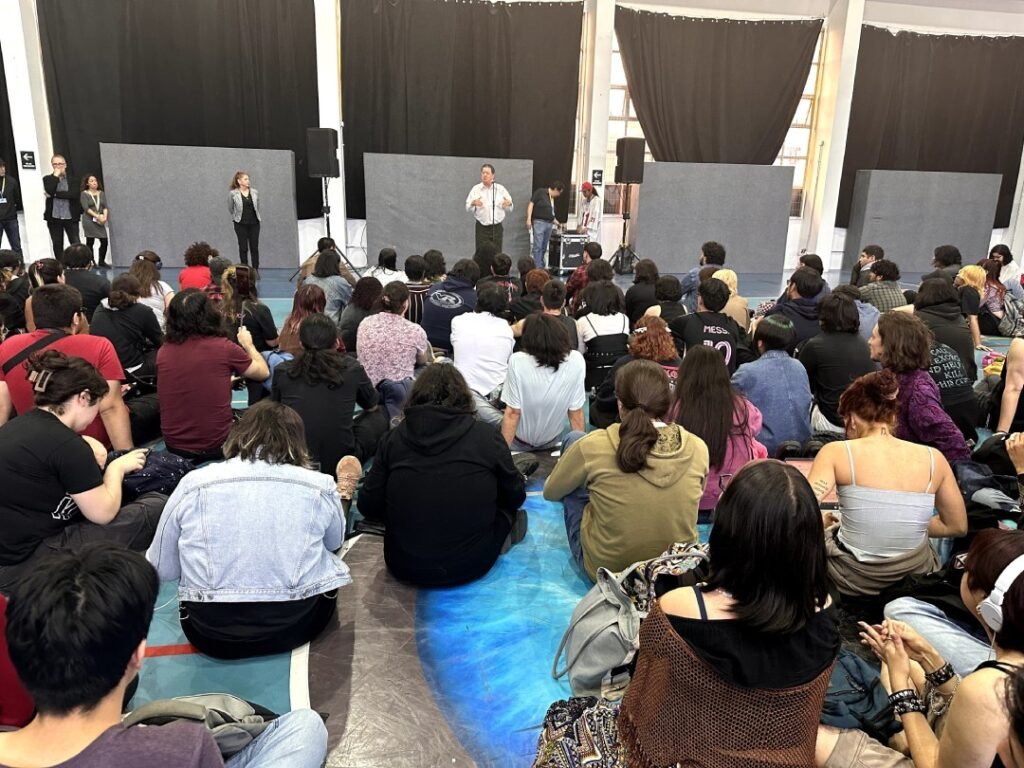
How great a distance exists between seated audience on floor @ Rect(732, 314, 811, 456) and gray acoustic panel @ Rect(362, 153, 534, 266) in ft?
25.4

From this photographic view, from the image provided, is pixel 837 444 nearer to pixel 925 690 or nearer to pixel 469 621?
pixel 925 690

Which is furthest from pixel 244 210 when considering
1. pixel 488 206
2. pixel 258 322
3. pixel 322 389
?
pixel 322 389

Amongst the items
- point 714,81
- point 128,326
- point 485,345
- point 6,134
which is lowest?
point 485,345

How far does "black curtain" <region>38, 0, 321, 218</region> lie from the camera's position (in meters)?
9.73

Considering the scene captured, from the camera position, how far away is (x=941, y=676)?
1884 millimetres

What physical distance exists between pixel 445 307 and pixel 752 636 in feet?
14.1

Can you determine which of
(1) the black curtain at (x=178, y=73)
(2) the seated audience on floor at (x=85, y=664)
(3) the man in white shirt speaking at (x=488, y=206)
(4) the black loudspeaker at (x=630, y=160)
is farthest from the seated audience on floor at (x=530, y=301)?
(1) the black curtain at (x=178, y=73)

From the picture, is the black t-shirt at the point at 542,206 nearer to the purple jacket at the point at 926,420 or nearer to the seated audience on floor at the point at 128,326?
the seated audience on floor at the point at 128,326

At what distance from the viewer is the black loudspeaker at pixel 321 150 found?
9.38m

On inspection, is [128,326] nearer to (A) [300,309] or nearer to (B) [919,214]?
(A) [300,309]

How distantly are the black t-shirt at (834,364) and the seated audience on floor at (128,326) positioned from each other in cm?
380

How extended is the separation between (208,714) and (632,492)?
1.51 metres

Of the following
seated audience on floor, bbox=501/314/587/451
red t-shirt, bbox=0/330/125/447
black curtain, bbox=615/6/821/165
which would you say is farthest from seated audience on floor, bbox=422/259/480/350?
black curtain, bbox=615/6/821/165

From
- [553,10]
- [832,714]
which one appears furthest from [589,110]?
[832,714]
